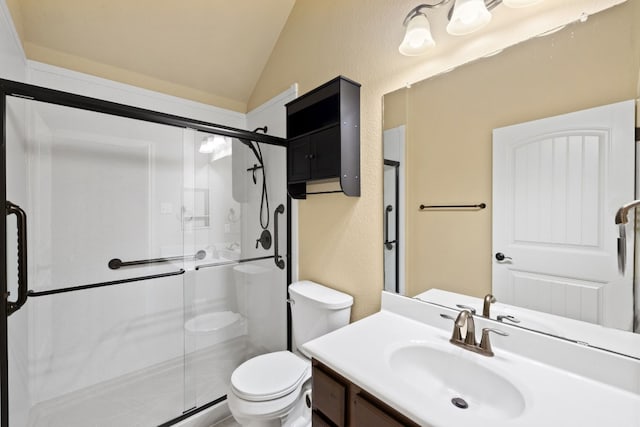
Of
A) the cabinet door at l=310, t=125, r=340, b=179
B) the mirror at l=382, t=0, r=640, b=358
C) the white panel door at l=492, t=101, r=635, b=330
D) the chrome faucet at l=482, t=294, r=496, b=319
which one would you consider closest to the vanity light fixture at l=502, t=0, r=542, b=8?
the mirror at l=382, t=0, r=640, b=358

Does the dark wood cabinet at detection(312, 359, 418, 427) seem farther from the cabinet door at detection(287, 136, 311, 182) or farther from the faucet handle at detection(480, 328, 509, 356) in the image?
the cabinet door at detection(287, 136, 311, 182)

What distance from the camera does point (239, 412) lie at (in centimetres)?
124

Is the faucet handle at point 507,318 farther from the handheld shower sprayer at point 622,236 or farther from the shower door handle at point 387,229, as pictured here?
the shower door handle at point 387,229

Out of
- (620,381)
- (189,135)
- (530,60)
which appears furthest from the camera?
(189,135)

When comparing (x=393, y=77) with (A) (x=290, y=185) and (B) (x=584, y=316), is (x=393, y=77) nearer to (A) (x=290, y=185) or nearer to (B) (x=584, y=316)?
(A) (x=290, y=185)

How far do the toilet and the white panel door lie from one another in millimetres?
800

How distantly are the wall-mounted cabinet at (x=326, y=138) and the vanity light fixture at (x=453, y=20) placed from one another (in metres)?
0.37

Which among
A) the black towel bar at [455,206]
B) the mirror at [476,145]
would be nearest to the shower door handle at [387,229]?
the mirror at [476,145]

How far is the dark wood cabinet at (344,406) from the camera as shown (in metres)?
→ 0.74

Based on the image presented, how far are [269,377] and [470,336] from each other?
97 centimetres

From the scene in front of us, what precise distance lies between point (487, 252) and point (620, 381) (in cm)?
46

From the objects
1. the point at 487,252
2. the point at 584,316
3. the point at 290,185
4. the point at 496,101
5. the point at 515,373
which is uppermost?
the point at 496,101

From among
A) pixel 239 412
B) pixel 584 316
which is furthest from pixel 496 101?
pixel 239 412

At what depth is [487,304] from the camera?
993 mm
